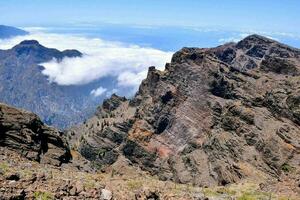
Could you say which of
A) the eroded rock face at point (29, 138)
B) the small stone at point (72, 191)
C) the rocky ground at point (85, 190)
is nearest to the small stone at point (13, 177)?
the rocky ground at point (85, 190)

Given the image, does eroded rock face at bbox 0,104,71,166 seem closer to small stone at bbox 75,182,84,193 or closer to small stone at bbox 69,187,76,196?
small stone at bbox 75,182,84,193

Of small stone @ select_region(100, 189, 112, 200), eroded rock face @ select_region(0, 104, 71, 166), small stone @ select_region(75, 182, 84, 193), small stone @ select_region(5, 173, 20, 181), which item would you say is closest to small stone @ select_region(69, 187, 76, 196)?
small stone @ select_region(75, 182, 84, 193)

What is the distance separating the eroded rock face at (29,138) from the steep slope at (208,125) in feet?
78.0

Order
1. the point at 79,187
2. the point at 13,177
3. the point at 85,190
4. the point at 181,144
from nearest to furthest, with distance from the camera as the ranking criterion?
the point at 13,177
the point at 85,190
the point at 79,187
the point at 181,144

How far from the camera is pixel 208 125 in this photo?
135 m

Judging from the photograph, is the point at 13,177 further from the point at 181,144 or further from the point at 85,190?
the point at 181,144

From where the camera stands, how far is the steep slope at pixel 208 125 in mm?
79250

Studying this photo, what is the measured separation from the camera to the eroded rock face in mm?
62028

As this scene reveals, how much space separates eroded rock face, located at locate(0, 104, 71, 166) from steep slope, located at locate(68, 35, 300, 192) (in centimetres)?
2376

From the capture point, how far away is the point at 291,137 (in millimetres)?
78500

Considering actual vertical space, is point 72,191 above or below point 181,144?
above

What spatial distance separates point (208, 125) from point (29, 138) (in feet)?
252

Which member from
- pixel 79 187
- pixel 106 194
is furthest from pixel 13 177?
pixel 106 194

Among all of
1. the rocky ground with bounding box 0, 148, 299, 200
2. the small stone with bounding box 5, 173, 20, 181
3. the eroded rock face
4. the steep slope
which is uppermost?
the small stone with bounding box 5, 173, 20, 181
